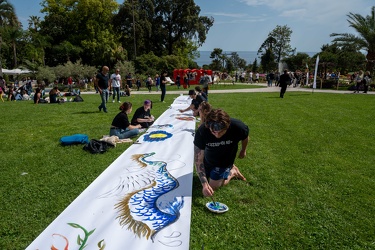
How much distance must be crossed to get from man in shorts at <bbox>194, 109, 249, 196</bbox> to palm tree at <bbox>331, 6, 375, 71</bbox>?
82.8 ft

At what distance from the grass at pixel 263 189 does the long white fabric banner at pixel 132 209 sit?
21 cm

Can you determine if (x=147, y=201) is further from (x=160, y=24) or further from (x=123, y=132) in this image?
(x=160, y=24)

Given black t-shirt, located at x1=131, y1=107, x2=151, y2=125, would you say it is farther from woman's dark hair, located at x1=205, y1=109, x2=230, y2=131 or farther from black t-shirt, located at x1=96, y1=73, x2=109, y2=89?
woman's dark hair, located at x1=205, y1=109, x2=230, y2=131

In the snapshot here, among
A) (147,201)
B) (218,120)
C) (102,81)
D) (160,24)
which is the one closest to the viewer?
(218,120)

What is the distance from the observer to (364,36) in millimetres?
23484

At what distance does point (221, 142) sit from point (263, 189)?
1.15 metres

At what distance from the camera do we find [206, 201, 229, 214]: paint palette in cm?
342

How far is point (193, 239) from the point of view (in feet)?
9.62

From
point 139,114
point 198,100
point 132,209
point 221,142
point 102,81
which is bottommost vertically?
point 132,209

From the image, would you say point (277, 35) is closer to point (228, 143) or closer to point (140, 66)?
point (140, 66)

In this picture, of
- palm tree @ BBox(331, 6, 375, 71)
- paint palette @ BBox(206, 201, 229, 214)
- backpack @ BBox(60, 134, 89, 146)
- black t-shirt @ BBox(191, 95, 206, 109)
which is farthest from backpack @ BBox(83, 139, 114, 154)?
palm tree @ BBox(331, 6, 375, 71)

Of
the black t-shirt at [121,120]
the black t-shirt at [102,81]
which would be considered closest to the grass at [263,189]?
the black t-shirt at [121,120]

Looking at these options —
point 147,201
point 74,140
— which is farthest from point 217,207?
point 74,140

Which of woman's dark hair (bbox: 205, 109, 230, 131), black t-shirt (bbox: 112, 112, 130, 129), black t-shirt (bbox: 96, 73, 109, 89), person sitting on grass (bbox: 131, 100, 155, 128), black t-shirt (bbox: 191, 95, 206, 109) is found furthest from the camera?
black t-shirt (bbox: 96, 73, 109, 89)
